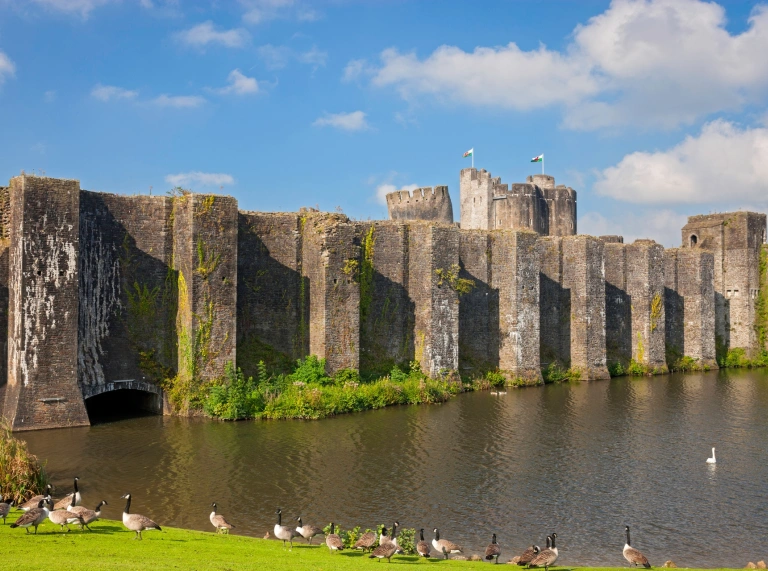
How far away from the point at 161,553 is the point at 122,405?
1649 centimetres

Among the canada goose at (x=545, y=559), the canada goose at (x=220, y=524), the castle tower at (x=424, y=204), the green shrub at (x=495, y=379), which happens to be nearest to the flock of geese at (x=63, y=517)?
the canada goose at (x=220, y=524)

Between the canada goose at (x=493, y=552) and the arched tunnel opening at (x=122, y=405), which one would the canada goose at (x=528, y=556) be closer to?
the canada goose at (x=493, y=552)

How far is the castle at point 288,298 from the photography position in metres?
21.2

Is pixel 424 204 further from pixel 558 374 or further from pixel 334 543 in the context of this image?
pixel 334 543

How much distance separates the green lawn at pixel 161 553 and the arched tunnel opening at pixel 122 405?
11.6 metres

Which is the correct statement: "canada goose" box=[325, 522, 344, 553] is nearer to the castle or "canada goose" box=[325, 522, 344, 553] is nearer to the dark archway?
the castle

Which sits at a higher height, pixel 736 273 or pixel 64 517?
pixel 736 273

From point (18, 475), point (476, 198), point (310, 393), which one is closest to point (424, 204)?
point (476, 198)

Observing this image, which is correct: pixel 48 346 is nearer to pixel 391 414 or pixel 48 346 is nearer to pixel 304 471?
pixel 304 471

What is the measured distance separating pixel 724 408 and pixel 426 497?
16.4 metres

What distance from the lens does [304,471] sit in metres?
17.1

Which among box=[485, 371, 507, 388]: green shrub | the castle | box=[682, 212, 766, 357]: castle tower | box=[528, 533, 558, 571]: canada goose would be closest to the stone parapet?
the castle

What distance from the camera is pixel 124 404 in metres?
25.9

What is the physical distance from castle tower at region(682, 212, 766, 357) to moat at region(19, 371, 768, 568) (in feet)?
71.3
